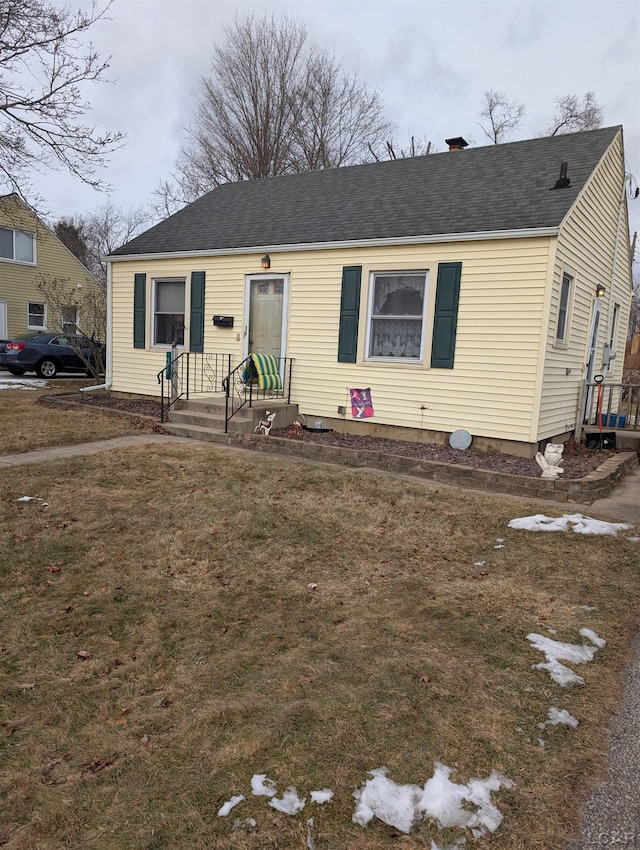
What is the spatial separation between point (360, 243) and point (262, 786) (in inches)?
304

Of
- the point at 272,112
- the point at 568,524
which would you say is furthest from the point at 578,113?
the point at 568,524

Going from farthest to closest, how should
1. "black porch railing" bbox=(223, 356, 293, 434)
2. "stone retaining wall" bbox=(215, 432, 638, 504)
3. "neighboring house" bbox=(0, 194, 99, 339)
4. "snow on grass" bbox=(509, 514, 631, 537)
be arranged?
"neighboring house" bbox=(0, 194, 99, 339)
"black porch railing" bbox=(223, 356, 293, 434)
"stone retaining wall" bbox=(215, 432, 638, 504)
"snow on grass" bbox=(509, 514, 631, 537)

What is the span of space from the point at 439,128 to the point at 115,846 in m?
27.4

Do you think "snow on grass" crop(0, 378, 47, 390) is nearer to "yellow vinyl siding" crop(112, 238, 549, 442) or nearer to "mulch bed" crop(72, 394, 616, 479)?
"mulch bed" crop(72, 394, 616, 479)

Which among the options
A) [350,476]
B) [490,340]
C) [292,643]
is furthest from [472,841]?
[490,340]

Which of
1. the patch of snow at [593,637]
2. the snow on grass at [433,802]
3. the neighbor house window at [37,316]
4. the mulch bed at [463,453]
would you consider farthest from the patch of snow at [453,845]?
the neighbor house window at [37,316]

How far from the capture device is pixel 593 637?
10.0 feet

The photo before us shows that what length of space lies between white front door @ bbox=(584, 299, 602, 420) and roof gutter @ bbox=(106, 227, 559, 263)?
322cm

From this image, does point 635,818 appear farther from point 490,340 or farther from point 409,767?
point 490,340

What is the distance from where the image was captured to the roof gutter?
23.9ft

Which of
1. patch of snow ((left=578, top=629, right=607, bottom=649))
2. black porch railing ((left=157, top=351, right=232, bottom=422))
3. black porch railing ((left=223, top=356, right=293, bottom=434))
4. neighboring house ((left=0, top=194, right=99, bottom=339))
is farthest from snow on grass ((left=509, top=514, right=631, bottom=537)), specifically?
neighboring house ((left=0, top=194, right=99, bottom=339))

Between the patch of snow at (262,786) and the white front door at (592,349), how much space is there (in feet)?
30.3

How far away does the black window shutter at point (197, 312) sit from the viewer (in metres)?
10.4

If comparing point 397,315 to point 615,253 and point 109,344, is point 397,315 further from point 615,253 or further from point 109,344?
point 109,344
